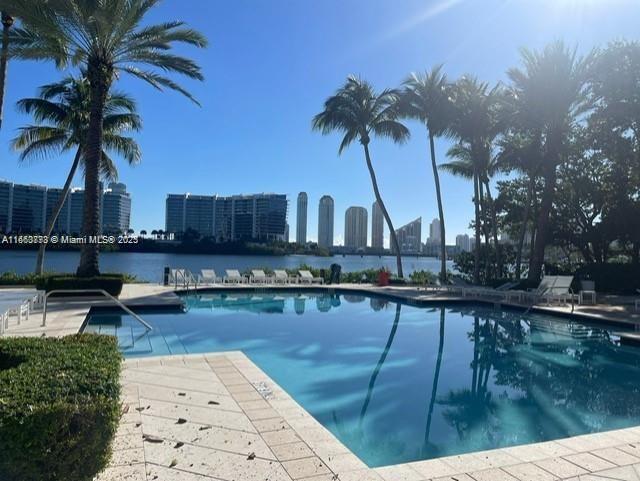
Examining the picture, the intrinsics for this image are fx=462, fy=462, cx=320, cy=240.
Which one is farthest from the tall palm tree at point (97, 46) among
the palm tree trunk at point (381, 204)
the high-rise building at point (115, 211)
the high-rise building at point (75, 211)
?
the high-rise building at point (115, 211)

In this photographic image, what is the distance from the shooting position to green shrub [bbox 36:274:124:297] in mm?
13070

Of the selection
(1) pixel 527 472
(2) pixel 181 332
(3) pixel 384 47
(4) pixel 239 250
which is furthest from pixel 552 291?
(4) pixel 239 250

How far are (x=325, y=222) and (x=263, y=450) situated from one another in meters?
78.1

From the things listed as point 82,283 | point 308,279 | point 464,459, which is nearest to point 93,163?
point 82,283

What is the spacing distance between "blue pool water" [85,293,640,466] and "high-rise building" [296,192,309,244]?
63.9 meters

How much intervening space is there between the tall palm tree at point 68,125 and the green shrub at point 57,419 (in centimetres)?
1781

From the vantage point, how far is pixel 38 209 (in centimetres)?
3691

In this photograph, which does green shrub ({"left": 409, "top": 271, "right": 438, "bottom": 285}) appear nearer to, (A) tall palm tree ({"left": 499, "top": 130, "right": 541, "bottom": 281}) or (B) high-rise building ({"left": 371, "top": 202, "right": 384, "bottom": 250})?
(A) tall palm tree ({"left": 499, "top": 130, "right": 541, "bottom": 281})

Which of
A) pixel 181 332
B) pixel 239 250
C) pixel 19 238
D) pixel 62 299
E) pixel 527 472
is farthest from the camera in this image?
pixel 239 250

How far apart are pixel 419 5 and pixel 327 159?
647 inches

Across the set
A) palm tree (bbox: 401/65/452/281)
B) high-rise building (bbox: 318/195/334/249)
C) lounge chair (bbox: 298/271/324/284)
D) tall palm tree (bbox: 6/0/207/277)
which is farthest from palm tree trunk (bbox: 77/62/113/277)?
high-rise building (bbox: 318/195/334/249)

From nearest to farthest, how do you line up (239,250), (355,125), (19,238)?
(355,125)
(19,238)
(239,250)

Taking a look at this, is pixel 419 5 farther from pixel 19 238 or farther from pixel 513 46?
pixel 19 238

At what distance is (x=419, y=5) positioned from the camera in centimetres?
1209
